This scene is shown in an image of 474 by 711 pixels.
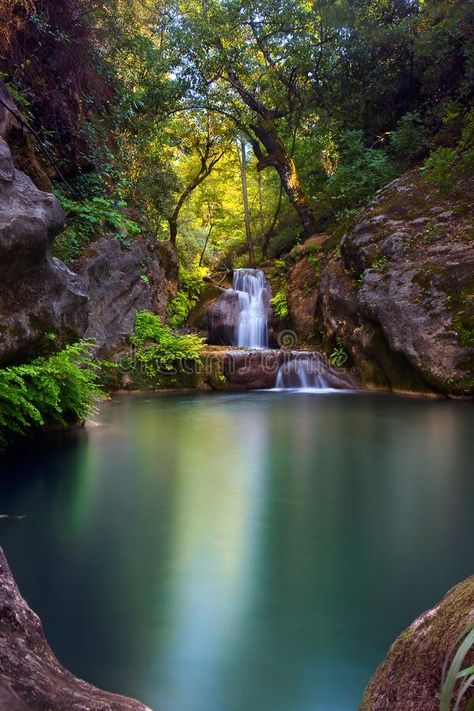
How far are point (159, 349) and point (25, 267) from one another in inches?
261

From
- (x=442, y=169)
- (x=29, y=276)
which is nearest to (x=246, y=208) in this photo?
(x=442, y=169)

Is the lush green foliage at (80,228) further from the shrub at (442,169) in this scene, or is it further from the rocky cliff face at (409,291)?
the shrub at (442,169)

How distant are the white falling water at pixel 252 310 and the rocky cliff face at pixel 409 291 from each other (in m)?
2.62

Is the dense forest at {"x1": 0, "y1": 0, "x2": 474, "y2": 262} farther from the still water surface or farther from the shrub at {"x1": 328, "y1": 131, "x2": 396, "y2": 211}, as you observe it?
the still water surface

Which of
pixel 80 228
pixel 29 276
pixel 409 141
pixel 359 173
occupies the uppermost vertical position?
pixel 409 141

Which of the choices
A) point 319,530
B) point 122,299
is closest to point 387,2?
point 122,299

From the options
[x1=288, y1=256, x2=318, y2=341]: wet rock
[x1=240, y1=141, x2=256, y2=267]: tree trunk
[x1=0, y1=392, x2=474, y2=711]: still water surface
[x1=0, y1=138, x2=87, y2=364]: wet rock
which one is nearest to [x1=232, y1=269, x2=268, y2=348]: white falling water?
[x1=288, y1=256, x2=318, y2=341]: wet rock

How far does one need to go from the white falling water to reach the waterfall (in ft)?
7.84

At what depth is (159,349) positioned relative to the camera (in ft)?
37.6

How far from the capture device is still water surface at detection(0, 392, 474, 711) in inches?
74.7

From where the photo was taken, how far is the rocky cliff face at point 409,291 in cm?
882

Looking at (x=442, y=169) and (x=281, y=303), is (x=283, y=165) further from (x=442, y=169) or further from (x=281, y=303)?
(x=442, y=169)

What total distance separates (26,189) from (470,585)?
5.01m

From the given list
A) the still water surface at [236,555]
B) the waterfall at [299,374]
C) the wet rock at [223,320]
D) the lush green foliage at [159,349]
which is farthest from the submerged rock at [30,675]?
the wet rock at [223,320]
